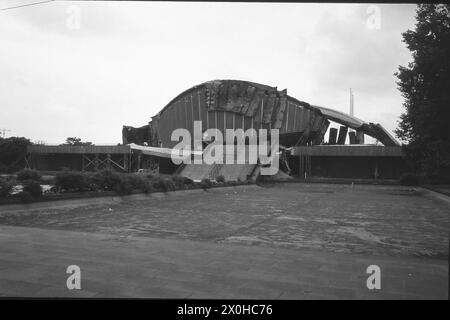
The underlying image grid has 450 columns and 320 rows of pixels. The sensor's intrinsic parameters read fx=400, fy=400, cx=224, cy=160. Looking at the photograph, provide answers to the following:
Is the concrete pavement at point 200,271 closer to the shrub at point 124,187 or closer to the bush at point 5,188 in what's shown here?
the bush at point 5,188

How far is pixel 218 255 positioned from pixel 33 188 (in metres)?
9.05

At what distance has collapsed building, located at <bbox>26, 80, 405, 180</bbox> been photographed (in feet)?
156

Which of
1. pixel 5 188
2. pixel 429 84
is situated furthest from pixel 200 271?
pixel 429 84

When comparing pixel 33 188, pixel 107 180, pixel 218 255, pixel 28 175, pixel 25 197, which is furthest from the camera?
pixel 107 180

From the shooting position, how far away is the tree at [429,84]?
764 inches

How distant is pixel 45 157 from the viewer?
56.2 metres

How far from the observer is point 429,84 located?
2233cm

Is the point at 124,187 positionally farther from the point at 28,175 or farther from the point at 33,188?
the point at 33,188

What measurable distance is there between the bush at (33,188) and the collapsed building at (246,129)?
97.8 ft

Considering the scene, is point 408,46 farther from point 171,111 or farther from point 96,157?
point 171,111

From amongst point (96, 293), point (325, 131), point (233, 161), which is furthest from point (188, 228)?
point (325, 131)

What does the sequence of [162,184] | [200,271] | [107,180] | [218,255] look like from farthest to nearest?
[162,184], [107,180], [218,255], [200,271]

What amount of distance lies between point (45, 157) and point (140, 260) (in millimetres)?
55185

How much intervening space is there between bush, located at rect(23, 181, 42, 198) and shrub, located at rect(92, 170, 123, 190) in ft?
13.8
